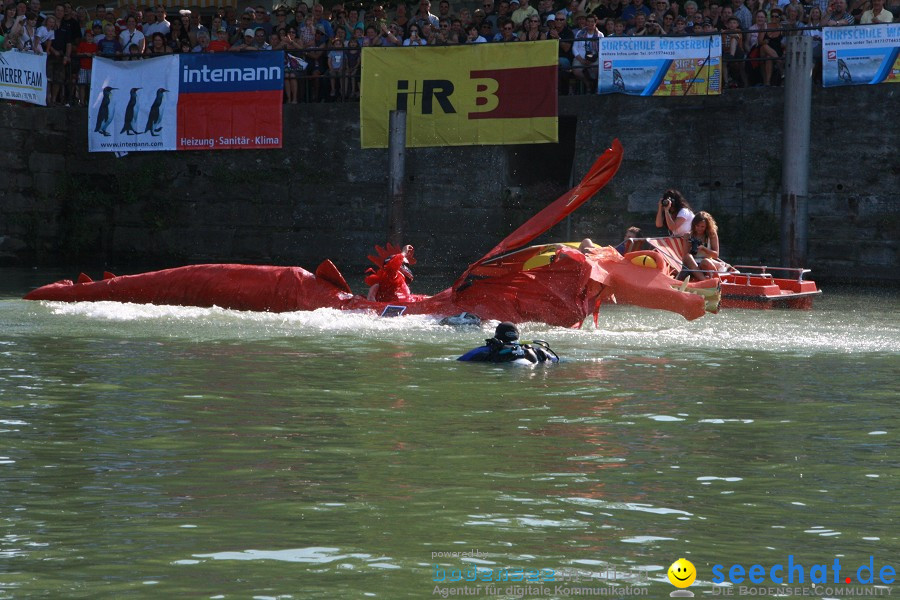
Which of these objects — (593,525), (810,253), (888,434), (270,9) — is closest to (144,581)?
(593,525)

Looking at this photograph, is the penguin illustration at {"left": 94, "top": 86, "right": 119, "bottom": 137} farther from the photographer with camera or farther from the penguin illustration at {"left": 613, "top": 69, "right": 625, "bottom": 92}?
the penguin illustration at {"left": 613, "top": 69, "right": 625, "bottom": 92}

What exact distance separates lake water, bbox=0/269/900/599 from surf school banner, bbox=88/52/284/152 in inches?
447

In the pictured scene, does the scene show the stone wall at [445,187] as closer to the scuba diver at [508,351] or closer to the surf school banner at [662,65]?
the surf school banner at [662,65]

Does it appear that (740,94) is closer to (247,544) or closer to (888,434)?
(888,434)

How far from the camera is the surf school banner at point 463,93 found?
22641 millimetres

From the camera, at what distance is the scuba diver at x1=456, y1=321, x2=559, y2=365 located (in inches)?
475

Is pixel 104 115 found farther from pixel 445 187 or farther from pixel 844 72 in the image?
pixel 844 72

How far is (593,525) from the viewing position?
21.2 feet

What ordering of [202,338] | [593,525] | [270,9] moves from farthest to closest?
[270,9] → [202,338] → [593,525]

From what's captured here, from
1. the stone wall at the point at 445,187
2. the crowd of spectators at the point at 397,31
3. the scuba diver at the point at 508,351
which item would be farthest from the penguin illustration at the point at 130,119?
the scuba diver at the point at 508,351

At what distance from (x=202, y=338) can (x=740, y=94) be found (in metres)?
12.8

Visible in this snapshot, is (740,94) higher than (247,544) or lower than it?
higher

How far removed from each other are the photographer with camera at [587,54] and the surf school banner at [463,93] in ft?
2.67

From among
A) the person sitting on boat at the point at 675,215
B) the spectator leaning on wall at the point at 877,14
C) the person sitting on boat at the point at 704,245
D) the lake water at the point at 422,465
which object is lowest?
the lake water at the point at 422,465
